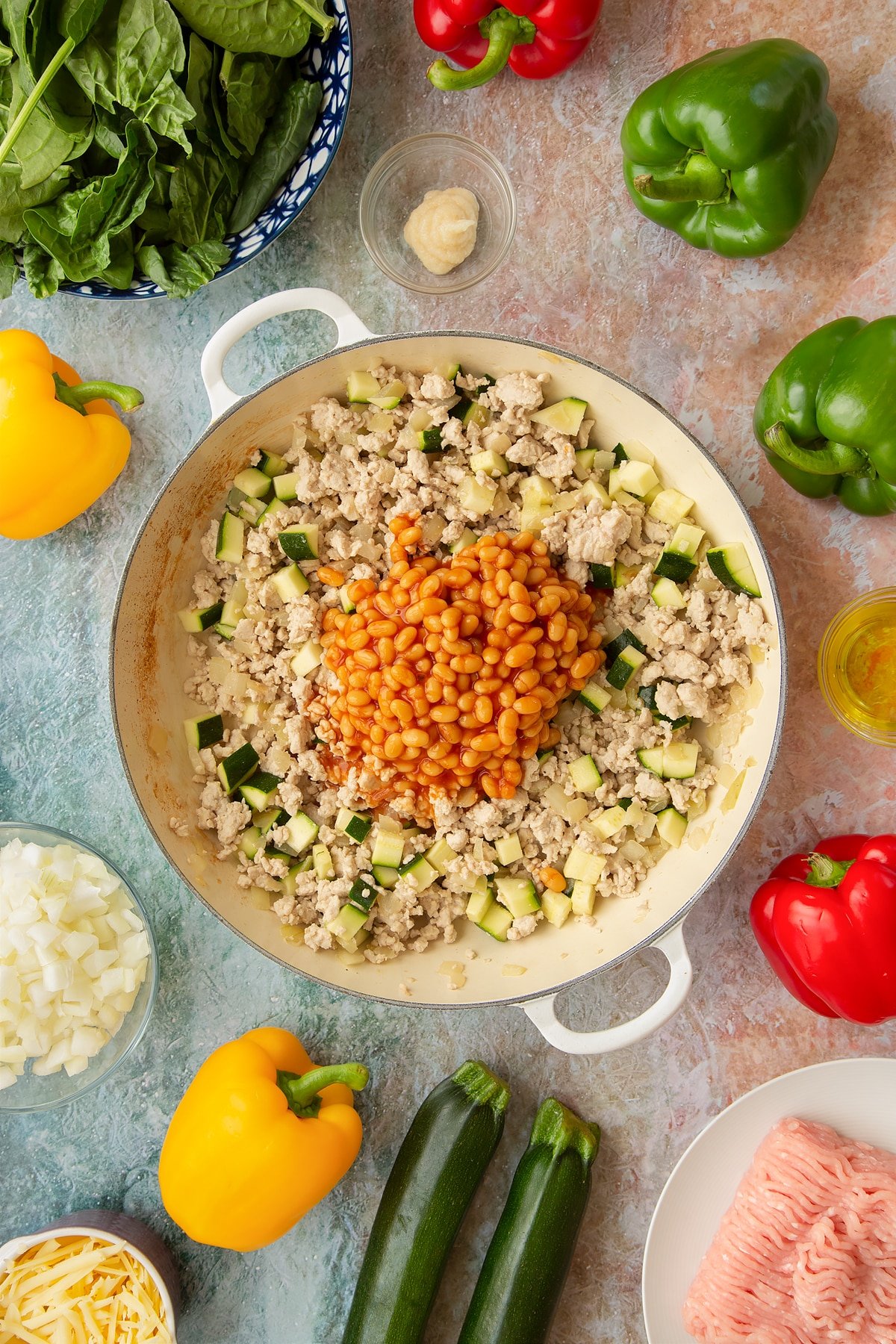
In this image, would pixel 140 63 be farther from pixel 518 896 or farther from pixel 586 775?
pixel 518 896

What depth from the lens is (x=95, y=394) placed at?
87.0 inches

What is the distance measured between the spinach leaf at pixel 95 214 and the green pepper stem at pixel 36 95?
5.8 inches

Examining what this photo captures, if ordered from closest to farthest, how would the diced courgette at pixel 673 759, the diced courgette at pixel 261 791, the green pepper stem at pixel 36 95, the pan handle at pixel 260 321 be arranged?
the green pepper stem at pixel 36 95 → the pan handle at pixel 260 321 → the diced courgette at pixel 673 759 → the diced courgette at pixel 261 791

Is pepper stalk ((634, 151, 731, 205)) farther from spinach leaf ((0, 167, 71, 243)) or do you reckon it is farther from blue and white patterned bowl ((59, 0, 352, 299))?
→ spinach leaf ((0, 167, 71, 243))

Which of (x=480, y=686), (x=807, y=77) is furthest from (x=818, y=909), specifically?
(x=807, y=77)

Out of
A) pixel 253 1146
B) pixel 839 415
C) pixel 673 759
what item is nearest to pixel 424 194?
pixel 839 415

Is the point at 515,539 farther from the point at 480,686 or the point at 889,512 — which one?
the point at 889,512

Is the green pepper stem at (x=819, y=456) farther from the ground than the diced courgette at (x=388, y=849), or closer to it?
farther from the ground

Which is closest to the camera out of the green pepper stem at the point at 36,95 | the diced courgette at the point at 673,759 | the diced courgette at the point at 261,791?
the green pepper stem at the point at 36,95

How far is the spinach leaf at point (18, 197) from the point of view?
203 cm

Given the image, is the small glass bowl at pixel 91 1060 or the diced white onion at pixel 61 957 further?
the small glass bowl at pixel 91 1060

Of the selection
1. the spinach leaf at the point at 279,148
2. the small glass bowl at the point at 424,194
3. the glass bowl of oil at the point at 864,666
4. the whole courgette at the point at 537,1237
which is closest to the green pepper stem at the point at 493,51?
the small glass bowl at the point at 424,194

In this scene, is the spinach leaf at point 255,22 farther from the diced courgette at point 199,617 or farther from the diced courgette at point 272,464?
the diced courgette at point 199,617

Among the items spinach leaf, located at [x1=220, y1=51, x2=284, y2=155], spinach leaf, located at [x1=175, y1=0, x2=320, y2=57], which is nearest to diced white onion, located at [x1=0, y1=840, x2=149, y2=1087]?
spinach leaf, located at [x1=220, y1=51, x2=284, y2=155]
